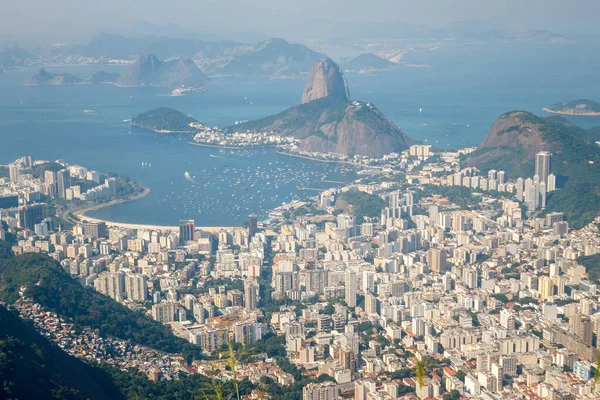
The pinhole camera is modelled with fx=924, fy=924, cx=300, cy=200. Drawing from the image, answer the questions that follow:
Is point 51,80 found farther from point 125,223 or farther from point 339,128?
point 125,223

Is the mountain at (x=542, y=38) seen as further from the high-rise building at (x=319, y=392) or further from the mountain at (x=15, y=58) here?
the high-rise building at (x=319, y=392)

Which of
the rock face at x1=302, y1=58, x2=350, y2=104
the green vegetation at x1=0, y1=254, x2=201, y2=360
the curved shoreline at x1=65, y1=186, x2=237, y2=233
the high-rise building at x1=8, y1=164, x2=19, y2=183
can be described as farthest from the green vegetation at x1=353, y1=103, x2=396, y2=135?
the green vegetation at x1=0, y1=254, x2=201, y2=360

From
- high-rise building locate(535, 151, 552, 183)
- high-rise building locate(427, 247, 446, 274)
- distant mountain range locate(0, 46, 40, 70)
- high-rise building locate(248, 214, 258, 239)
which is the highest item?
distant mountain range locate(0, 46, 40, 70)

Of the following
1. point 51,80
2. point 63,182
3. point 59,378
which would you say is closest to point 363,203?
point 63,182

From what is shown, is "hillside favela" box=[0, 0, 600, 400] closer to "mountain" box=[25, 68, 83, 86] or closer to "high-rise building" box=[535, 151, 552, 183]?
"high-rise building" box=[535, 151, 552, 183]

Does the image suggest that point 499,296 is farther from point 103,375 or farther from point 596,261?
point 103,375

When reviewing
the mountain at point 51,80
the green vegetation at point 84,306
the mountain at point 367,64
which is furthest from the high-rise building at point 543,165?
the mountain at point 367,64

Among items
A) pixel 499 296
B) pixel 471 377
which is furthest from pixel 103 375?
pixel 499 296
